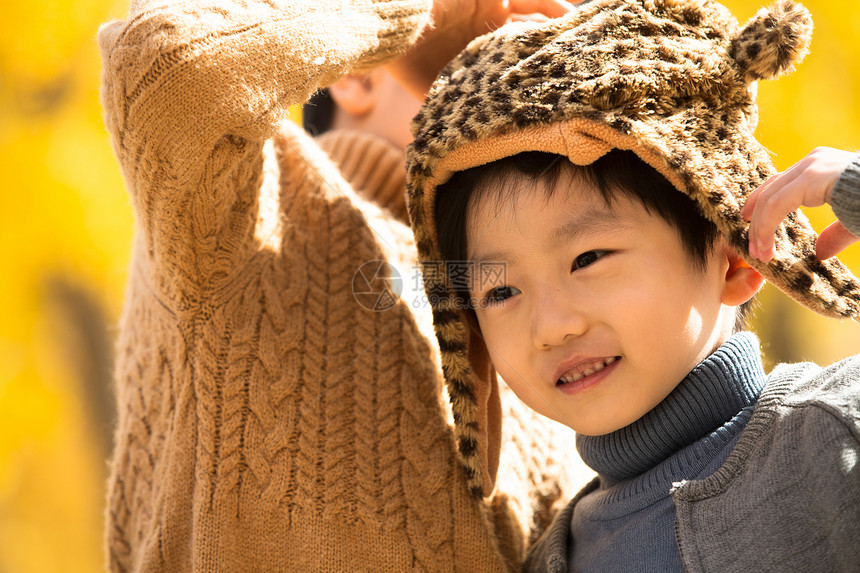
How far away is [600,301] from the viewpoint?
1.07 metres

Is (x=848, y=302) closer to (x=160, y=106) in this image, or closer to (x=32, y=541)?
(x=160, y=106)

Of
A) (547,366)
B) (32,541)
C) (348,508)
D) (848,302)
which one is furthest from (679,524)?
(32,541)

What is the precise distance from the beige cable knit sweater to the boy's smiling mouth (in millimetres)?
270

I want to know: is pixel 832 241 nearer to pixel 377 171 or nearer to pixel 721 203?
pixel 721 203

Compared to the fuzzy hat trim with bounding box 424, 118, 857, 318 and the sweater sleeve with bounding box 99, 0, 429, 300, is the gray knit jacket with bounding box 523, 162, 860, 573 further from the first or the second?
the sweater sleeve with bounding box 99, 0, 429, 300

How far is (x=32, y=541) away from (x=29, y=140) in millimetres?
1886

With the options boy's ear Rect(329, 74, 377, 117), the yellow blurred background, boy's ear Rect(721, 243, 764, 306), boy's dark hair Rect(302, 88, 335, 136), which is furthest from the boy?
the yellow blurred background

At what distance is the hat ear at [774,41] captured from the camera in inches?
42.6

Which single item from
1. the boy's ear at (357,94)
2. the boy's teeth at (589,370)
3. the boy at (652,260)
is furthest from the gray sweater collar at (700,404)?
the boy's ear at (357,94)

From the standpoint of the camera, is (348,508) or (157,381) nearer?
(348,508)

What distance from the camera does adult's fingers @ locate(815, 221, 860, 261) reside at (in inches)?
41.6

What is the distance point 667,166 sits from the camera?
1.05 meters

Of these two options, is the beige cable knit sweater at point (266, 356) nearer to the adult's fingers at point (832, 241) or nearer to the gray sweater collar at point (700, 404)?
the gray sweater collar at point (700, 404)

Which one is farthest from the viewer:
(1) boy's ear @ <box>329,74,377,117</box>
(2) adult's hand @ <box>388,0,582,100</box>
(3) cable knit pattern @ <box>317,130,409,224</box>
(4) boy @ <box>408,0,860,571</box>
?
(1) boy's ear @ <box>329,74,377,117</box>
